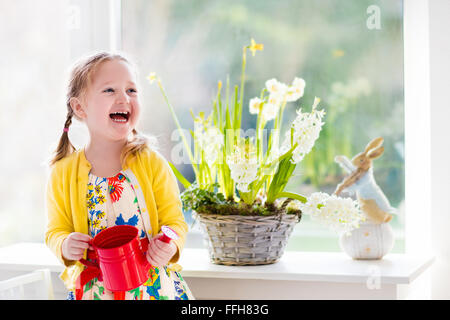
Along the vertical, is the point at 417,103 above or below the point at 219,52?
below

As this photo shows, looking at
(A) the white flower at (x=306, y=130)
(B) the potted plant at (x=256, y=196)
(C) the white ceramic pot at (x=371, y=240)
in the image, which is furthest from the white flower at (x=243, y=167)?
(C) the white ceramic pot at (x=371, y=240)

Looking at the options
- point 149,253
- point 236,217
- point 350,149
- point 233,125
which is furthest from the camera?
point 350,149

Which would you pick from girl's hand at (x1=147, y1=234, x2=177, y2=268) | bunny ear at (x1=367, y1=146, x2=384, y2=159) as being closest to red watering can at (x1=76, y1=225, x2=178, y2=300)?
girl's hand at (x1=147, y1=234, x2=177, y2=268)

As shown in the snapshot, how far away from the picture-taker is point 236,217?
1318mm

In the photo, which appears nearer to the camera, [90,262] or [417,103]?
[90,262]

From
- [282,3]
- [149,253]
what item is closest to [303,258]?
[149,253]

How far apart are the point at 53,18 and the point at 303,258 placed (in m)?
1.07

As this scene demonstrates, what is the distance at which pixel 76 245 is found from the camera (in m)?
1.12

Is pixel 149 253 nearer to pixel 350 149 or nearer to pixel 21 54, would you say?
pixel 350 149

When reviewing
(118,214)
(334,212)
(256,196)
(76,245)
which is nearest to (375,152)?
(334,212)

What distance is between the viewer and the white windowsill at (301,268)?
1.27 metres

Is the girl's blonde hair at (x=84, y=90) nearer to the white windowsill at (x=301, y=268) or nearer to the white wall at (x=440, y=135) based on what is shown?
the white windowsill at (x=301, y=268)

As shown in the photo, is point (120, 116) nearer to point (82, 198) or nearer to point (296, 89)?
point (82, 198)

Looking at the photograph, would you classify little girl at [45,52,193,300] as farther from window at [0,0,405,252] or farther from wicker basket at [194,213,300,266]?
window at [0,0,405,252]
